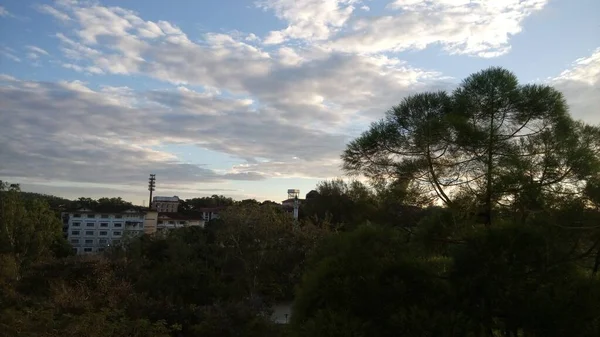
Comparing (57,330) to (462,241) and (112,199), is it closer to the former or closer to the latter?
(462,241)

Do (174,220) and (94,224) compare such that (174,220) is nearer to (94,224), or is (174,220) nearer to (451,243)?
(94,224)

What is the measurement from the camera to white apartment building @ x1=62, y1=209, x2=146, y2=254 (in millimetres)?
56500

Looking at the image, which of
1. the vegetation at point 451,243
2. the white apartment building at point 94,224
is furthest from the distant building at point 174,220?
the vegetation at point 451,243

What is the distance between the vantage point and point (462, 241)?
11.8 feet

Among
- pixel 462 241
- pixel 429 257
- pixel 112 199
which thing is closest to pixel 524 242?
pixel 462 241

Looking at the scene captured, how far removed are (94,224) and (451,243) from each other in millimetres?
59536

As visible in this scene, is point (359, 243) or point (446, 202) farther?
point (446, 202)

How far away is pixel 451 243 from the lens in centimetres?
379

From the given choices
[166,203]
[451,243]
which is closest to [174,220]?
[166,203]

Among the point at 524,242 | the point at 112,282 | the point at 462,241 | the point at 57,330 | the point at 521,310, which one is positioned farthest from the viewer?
the point at 112,282

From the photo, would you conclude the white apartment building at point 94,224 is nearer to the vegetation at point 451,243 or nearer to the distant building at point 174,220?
the distant building at point 174,220

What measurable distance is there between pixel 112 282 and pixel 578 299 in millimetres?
9232

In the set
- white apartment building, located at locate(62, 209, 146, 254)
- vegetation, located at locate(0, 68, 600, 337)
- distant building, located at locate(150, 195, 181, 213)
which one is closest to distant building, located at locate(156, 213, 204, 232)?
white apartment building, located at locate(62, 209, 146, 254)

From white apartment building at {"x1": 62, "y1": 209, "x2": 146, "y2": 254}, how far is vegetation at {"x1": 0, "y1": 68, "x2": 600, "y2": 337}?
50872 millimetres
